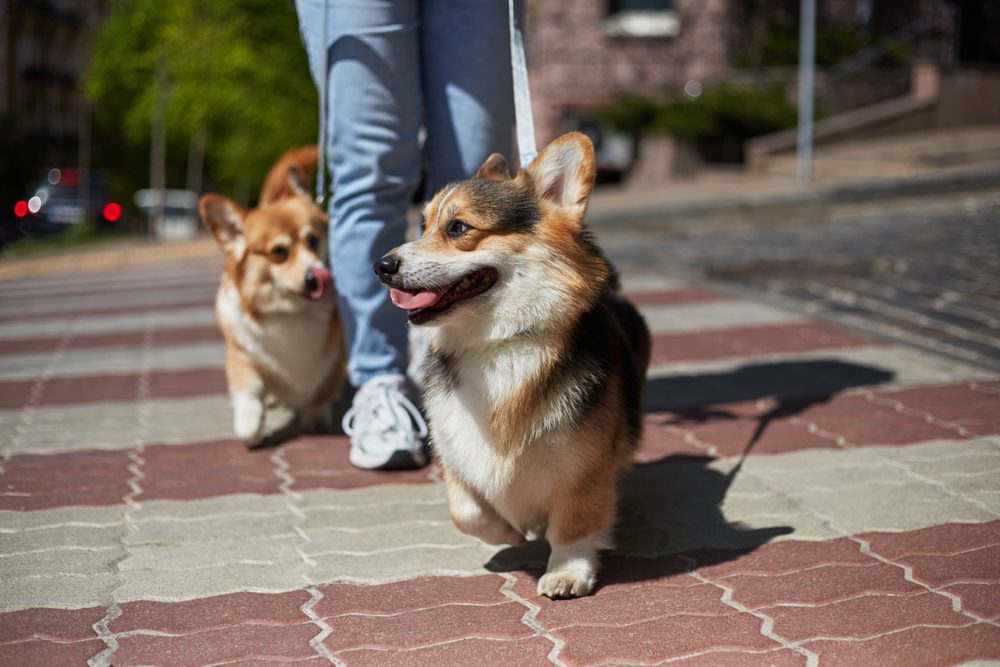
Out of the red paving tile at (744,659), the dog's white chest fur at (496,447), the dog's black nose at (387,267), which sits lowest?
the red paving tile at (744,659)

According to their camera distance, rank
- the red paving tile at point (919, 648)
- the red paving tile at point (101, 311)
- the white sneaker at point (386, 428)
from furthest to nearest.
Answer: the red paving tile at point (101, 311) < the white sneaker at point (386, 428) < the red paving tile at point (919, 648)

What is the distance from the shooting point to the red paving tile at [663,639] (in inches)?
90.8

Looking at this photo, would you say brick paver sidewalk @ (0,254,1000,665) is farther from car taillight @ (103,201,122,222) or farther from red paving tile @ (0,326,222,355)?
car taillight @ (103,201,122,222)

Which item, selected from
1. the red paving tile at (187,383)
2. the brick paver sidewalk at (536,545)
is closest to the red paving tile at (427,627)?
the brick paver sidewalk at (536,545)

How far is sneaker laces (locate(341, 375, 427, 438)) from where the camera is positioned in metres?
3.77

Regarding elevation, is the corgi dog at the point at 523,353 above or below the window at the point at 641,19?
below

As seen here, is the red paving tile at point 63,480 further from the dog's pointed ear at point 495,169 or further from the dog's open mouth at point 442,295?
the dog's pointed ear at point 495,169

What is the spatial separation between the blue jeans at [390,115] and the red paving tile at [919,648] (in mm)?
2061

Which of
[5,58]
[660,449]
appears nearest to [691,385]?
[660,449]

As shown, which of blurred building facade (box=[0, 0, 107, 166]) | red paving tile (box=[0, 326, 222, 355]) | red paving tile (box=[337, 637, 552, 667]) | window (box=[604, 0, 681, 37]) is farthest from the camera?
blurred building facade (box=[0, 0, 107, 166])

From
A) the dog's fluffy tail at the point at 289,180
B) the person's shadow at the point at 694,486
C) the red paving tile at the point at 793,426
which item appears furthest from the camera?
the dog's fluffy tail at the point at 289,180

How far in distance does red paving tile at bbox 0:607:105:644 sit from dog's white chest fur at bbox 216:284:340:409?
5.59 ft

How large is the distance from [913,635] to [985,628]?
149mm

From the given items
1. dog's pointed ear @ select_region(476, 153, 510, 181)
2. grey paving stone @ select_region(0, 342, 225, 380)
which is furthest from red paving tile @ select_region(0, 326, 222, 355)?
dog's pointed ear @ select_region(476, 153, 510, 181)
